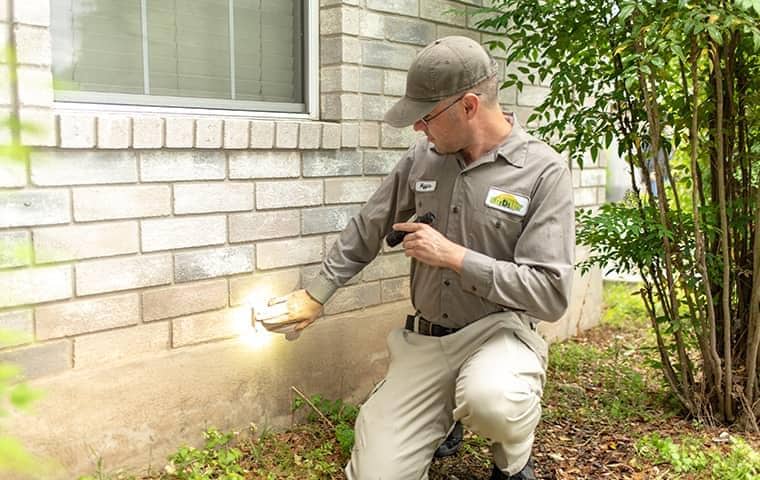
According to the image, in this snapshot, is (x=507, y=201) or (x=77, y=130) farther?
(x=507, y=201)

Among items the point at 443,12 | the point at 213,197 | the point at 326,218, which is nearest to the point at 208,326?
the point at 213,197

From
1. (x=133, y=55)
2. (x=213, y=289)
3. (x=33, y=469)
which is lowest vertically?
(x=213, y=289)

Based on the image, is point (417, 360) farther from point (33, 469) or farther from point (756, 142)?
point (33, 469)

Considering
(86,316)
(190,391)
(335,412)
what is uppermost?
(86,316)

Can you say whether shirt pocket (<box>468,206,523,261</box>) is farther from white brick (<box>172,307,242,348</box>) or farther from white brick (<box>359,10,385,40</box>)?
white brick (<box>359,10,385,40</box>)

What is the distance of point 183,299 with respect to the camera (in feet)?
9.40

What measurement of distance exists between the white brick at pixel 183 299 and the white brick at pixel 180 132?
0.54m

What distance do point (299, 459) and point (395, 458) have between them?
1.68ft

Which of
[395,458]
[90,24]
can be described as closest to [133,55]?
[90,24]

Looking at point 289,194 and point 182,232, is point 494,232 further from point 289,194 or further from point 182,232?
point 182,232

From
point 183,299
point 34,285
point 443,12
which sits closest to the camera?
point 34,285

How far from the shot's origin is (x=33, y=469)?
0.64m

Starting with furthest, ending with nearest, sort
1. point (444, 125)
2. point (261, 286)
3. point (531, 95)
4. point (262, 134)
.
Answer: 1. point (531, 95)
2. point (261, 286)
3. point (262, 134)
4. point (444, 125)

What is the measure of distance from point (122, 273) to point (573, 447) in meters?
2.03
